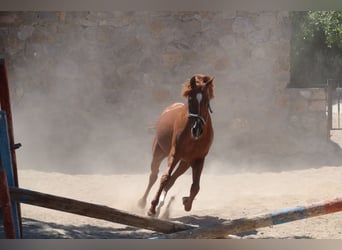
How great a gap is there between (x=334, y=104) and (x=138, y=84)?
209 cm

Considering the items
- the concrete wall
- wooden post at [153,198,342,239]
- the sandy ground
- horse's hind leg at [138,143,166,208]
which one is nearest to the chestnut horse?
horse's hind leg at [138,143,166,208]

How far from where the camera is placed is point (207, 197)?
481 centimetres

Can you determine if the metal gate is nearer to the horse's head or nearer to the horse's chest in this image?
the horse's chest

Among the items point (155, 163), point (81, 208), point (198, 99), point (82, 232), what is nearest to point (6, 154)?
point (81, 208)

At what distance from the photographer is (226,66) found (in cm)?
555

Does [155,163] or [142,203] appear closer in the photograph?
[142,203]

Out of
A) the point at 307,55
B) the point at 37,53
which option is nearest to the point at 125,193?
the point at 37,53

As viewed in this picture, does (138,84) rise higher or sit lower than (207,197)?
higher

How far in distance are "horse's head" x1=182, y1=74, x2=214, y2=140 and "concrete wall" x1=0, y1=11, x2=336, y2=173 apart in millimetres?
1010

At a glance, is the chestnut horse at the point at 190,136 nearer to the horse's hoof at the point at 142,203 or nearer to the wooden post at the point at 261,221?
the horse's hoof at the point at 142,203

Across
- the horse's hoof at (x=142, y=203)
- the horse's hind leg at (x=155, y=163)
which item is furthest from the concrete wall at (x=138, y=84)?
the horse's hoof at (x=142, y=203)

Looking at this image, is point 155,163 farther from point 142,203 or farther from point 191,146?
point 191,146

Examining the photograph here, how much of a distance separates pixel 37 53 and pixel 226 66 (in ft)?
5.36
